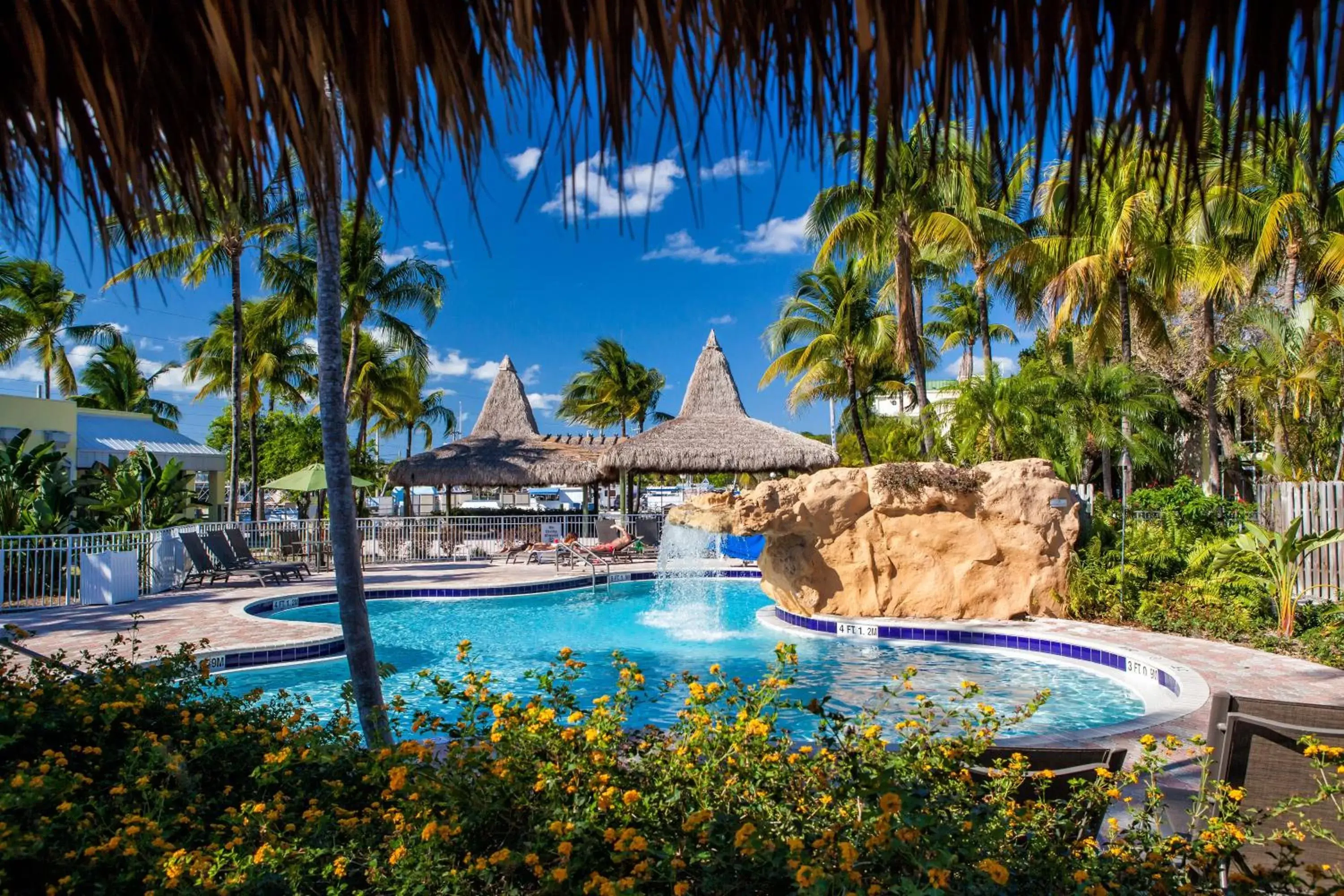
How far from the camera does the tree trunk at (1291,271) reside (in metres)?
16.9

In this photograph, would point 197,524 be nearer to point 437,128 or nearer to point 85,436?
point 85,436

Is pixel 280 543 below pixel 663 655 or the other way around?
the other way around

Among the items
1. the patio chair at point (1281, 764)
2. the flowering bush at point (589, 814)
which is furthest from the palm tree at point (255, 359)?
the patio chair at point (1281, 764)

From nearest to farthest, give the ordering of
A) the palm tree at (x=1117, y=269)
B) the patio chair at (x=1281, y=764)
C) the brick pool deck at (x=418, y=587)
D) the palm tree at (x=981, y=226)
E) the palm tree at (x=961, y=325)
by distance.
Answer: the patio chair at (x=1281, y=764) < the brick pool deck at (x=418, y=587) < the palm tree at (x=1117, y=269) < the palm tree at (x=981, y=226) < the palm tree at (x=961, y=325)

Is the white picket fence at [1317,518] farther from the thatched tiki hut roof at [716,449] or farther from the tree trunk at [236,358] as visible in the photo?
the tree trunk at [236,358]

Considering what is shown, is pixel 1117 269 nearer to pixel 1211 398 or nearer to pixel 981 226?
pixel 981 226

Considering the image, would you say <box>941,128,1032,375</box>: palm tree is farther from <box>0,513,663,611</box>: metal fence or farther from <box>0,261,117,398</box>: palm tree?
<box>0,261,117,398</box>: palm tree

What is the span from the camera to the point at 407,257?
23.5m

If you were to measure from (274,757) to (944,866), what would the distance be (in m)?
2.35

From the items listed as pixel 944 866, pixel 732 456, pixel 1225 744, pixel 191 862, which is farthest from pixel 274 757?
pixel 732 456

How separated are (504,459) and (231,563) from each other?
10.5m

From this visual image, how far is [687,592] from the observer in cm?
1570

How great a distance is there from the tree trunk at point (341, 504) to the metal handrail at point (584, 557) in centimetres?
1113

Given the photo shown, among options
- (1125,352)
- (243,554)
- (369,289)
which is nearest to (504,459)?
(369,289)
